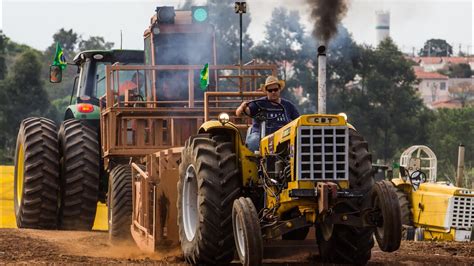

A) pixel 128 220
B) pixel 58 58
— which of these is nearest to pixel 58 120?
pixel 58 58

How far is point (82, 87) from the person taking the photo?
19.2 metres

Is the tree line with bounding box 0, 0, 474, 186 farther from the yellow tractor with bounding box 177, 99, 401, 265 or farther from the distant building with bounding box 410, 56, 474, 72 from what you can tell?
the distant building with bounding box 410, 56, 474, 72

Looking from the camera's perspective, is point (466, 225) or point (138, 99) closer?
point (138, 99)

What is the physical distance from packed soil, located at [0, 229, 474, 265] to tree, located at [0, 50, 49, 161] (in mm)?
48452

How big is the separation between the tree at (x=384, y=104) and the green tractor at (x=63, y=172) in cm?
4373

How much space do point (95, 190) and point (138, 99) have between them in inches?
58.0

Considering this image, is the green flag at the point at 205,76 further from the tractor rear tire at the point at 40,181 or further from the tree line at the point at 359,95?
the tree line at the point at 359,95

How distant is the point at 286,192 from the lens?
435 inches

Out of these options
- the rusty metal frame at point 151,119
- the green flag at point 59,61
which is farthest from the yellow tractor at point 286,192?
the green flag at point 59,61

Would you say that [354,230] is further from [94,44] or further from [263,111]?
[94,44]

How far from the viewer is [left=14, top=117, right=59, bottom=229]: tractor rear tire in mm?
17672

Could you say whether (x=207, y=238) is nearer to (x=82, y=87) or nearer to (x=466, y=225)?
(x=82, y=87)

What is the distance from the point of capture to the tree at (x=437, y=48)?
159 m

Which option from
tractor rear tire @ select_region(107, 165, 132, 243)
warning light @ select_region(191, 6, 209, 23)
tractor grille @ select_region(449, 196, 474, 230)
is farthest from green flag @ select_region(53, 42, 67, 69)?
tractor grille @ select_region(449, 196, 474, 230)
